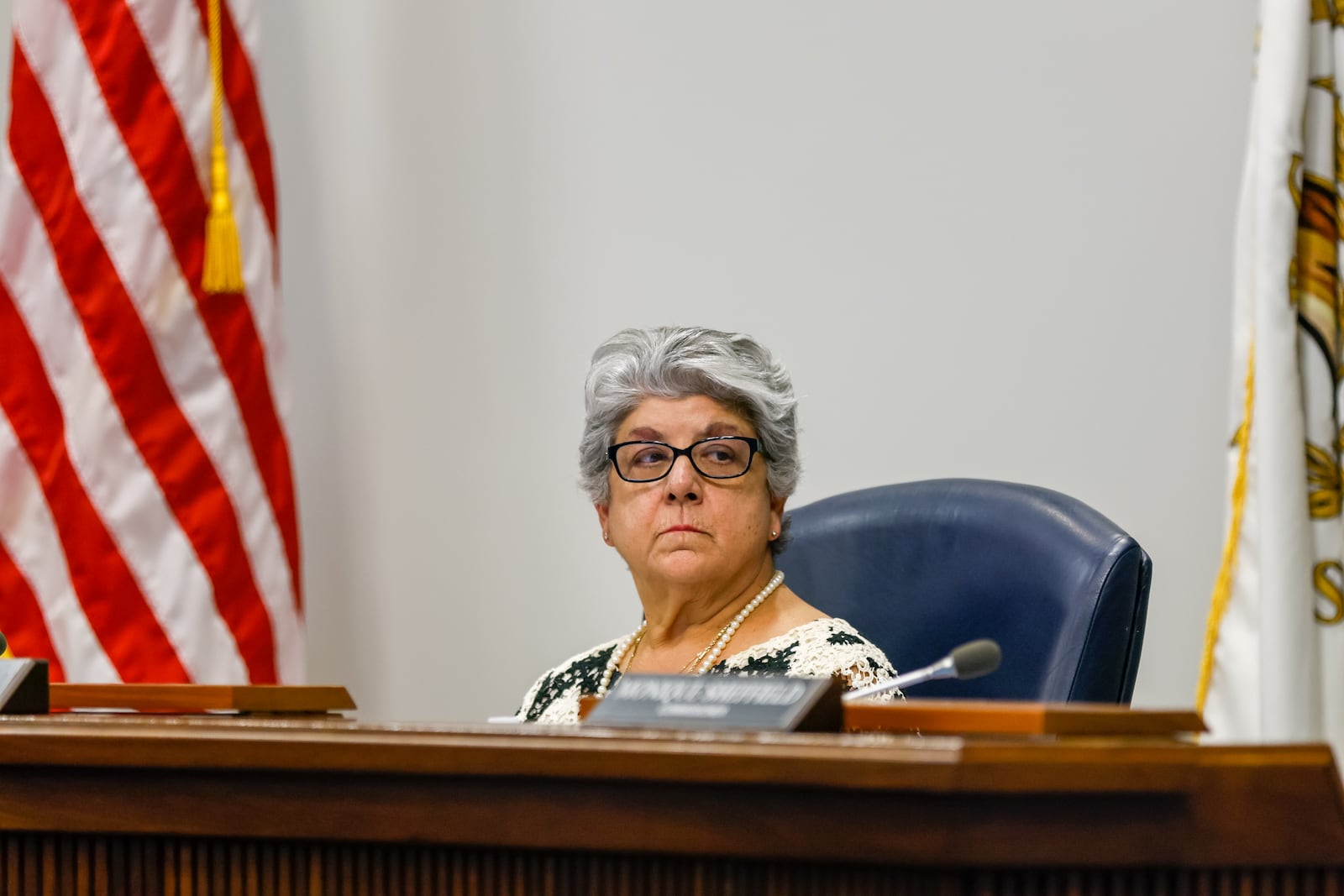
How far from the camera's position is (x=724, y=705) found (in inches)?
35.5

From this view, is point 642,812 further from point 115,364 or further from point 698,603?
point 115,364

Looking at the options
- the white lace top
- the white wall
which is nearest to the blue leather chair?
the white lace top

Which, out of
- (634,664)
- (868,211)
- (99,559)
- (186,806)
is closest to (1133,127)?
(868,211)

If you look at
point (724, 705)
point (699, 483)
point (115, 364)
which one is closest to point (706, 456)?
point (699, 483)

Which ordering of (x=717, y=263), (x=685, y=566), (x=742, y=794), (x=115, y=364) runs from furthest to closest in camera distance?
(x=717, y=263), (x=115, y=364), (x=685, y=566), (x=742, y=794)

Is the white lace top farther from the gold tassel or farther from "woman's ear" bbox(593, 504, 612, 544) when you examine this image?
the gold tassel

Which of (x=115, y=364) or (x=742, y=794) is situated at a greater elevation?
(x=115, y=364)

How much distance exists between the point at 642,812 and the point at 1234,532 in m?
1.27

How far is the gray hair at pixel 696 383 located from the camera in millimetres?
1938

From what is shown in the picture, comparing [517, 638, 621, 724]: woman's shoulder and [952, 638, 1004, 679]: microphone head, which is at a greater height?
[952, 638, 1004, 679]: microphone head

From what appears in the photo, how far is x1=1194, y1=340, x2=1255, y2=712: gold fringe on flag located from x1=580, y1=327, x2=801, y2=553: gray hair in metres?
0.57

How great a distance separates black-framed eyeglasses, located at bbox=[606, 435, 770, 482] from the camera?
1934 millimetres

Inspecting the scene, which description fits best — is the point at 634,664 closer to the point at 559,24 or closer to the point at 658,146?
the point at 658,146

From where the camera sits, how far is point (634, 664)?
205 centimetres
